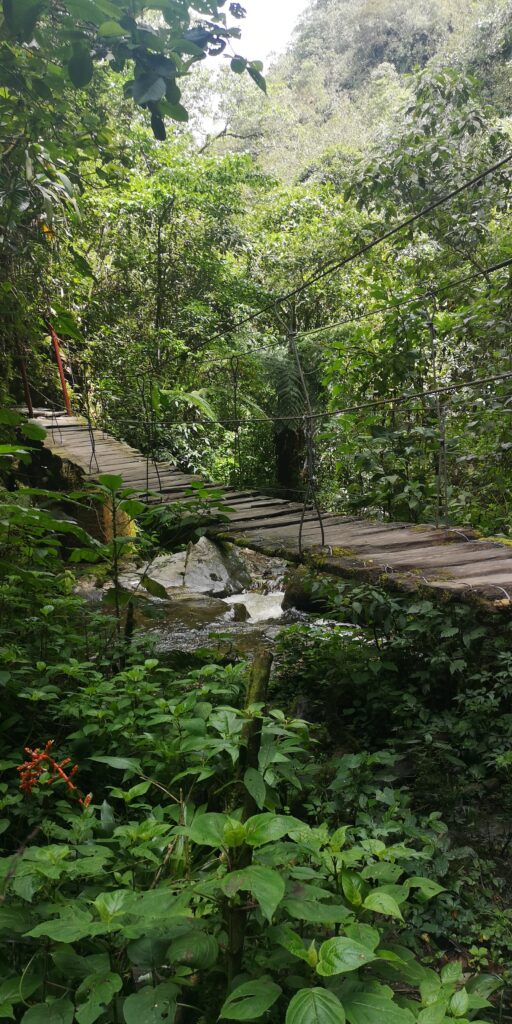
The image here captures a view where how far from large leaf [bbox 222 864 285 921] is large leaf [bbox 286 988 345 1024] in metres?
0.09

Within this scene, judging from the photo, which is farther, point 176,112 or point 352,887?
point 176,112

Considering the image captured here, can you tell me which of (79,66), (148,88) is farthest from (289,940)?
(79,66)

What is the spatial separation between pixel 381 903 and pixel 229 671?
840 mm

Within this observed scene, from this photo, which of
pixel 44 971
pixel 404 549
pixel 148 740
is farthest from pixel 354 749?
pixel 44 971

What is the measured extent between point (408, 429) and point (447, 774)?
6.47ft

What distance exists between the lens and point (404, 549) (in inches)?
103

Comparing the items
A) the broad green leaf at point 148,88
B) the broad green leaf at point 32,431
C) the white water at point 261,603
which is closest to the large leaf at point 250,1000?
the broad green leaf at point 148,88

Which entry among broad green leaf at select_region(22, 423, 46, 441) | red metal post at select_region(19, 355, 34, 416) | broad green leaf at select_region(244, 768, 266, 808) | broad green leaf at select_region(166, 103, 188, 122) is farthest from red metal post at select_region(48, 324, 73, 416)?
broad green leaf at select_region(244, 768, 266, 808)

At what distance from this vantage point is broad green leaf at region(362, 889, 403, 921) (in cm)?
89

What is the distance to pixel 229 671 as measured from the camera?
5.57 feet

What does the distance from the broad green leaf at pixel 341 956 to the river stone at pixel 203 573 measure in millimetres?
4262

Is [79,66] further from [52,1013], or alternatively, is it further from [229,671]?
[52,1013]

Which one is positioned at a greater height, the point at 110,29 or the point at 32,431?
the point at 110,29

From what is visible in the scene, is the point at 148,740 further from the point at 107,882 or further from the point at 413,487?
the point at 413,487
